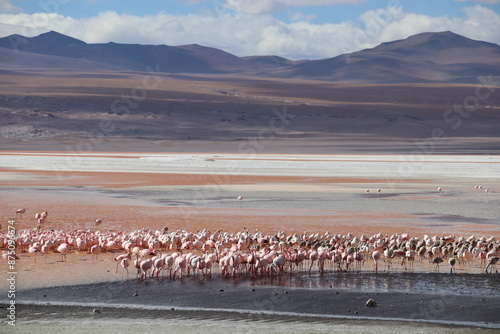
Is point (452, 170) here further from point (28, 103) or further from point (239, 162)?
point (28, 103)

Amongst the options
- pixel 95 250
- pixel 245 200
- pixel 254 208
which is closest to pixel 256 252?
pixel 95 250

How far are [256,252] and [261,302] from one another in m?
1.98

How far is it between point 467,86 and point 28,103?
8492cm

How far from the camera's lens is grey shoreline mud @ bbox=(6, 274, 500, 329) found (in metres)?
7.98

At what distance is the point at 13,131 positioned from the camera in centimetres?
7075

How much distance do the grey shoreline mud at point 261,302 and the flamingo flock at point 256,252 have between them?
0.48m

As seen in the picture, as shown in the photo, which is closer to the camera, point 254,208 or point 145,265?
point 145,265

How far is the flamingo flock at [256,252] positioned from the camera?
10.2m

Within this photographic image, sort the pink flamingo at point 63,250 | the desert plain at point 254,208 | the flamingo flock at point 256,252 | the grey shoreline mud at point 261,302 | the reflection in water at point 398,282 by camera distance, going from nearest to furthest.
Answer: the grey shoreline mud at point 261,302
the desert plain at point 254,208
the reflection in water at point 398,282
the flamingo flock at point 256,252
the pink flamingo at point 63,250

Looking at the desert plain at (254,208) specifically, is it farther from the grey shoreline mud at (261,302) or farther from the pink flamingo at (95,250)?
the pink flamingo at (95,250)

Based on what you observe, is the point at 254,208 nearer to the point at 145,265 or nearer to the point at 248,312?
the point at 145,265

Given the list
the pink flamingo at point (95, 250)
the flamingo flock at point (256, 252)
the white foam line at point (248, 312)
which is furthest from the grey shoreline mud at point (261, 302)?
the pink flamingo at point (95, 250)

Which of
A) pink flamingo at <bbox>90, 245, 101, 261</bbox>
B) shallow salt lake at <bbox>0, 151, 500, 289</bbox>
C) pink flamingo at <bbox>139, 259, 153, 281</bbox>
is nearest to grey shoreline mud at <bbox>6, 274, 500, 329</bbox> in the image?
pink flamingo at <bbox>139, 259, 153, 281</bbox>

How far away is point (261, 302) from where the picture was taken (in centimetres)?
866
